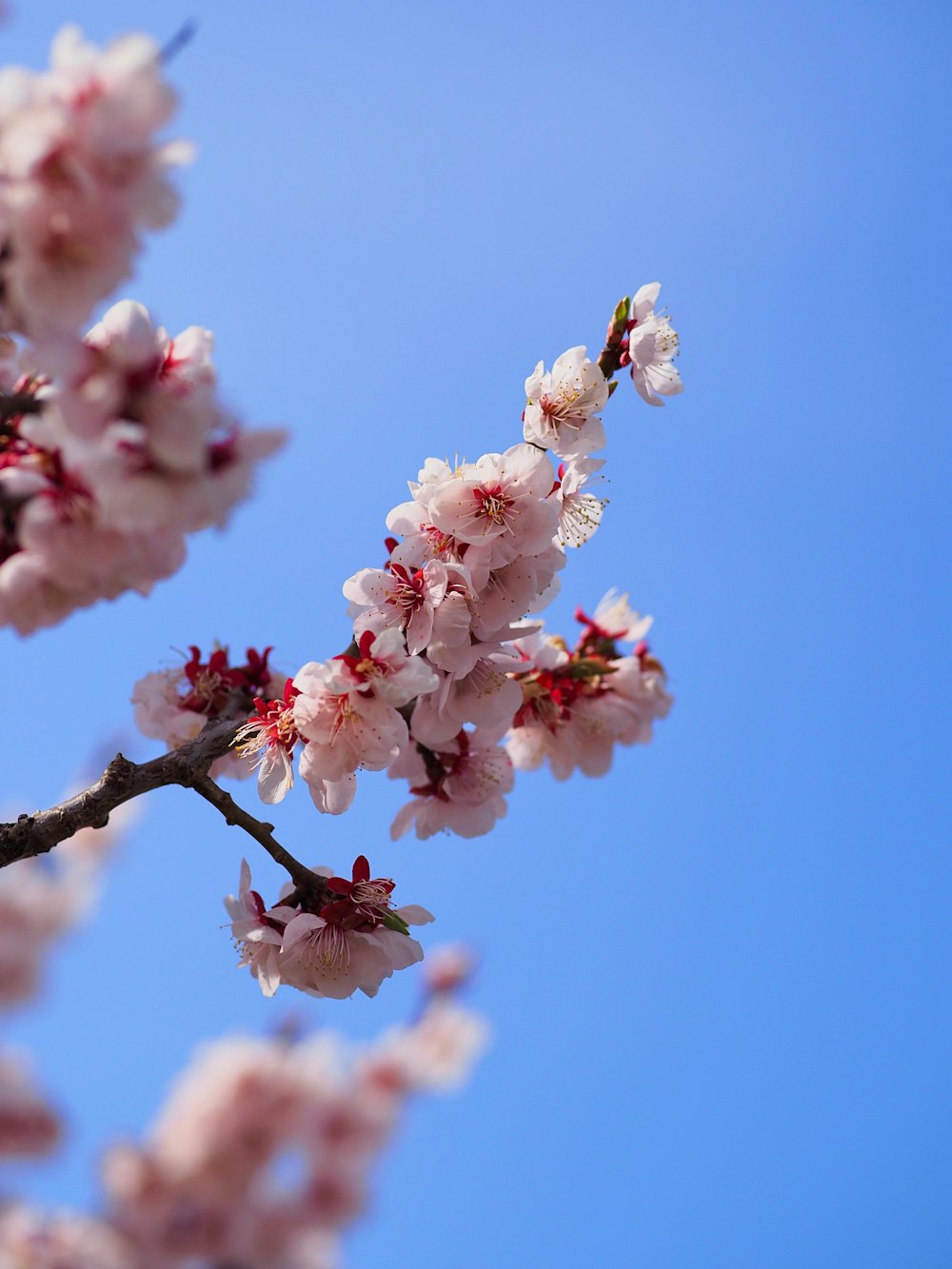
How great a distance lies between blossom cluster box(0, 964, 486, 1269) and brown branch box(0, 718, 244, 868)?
403 cm

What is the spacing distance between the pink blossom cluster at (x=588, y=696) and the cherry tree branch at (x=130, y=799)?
0.87 meters

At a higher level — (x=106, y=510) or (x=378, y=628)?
(x=378, y=628)

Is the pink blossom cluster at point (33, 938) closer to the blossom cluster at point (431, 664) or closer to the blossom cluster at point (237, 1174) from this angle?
the blossom cluster at point (237, 1174)

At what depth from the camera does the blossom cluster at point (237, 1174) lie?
16.5ft

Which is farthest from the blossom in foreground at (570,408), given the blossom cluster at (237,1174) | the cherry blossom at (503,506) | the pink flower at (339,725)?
the blossom cluster at (237,1174)

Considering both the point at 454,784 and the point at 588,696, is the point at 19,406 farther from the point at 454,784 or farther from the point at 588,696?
the point at 588,696

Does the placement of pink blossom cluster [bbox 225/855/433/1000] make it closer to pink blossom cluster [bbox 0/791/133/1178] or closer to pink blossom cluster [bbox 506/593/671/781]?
pink blossom cluster [bbox 506/593/671/781]

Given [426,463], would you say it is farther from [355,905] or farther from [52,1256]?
[52,1256]

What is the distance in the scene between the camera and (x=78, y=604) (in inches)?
58.4

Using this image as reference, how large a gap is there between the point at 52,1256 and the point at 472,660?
4767mm

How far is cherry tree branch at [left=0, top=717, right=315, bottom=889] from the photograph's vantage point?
1.99 meters

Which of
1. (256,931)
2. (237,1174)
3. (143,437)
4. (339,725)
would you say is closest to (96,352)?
(143,437)

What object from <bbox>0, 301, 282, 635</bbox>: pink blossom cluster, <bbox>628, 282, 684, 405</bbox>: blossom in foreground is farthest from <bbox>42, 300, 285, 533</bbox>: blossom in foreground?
<bbox>628, 282, 684, 405</bbox>: blossom in foreground

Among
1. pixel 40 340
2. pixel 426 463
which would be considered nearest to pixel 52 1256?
pixel 426 463
